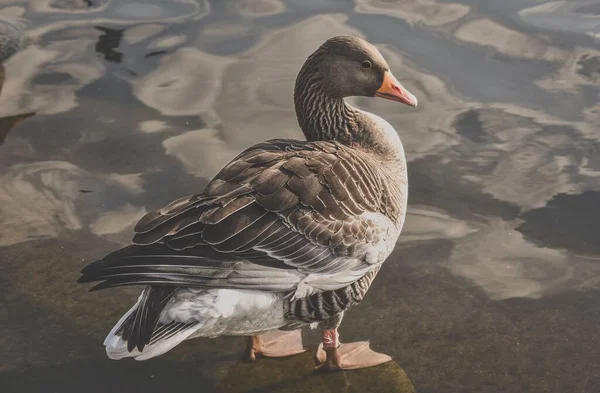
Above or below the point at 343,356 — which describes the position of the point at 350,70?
above

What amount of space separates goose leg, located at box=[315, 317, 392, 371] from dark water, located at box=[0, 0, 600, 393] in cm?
12

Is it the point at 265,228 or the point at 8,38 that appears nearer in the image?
the point at 265,228

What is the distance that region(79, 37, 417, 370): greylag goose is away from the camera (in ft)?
13.7

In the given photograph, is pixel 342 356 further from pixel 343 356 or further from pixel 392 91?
pixel 392 91

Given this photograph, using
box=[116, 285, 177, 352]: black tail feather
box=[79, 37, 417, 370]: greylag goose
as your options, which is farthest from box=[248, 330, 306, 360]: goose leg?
box=[116, 285, 177, 352]: black tail feather

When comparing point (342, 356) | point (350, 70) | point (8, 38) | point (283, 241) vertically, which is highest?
point (350, 70)

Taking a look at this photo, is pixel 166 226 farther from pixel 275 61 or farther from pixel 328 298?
pixel 275 61

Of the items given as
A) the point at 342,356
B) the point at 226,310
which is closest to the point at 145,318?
the point at 226,310

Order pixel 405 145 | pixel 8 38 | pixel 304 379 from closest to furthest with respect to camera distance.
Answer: pixel 304 379, pixel 405 145, pixel 8 38

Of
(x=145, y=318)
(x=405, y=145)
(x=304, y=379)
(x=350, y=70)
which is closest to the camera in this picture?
(x=145, y=318)

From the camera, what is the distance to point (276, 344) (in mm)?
5191

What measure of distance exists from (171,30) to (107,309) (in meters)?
3.84

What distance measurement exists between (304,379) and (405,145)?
8.44 feet

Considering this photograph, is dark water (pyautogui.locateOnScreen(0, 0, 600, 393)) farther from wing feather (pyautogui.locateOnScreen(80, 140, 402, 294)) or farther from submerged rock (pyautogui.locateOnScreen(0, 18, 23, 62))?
wing feather (pyautogui.locateOnScreen(80, 140, 402, 294))
